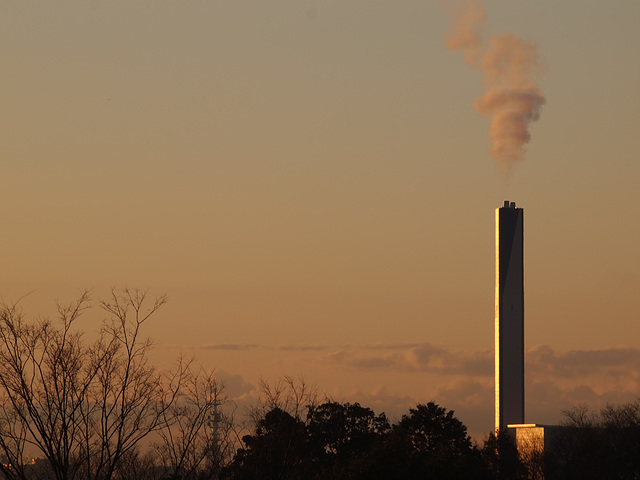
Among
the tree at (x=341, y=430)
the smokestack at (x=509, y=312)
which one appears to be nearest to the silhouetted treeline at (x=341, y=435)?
the tree at (x=341, y=430)

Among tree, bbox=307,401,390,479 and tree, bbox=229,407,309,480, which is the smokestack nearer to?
tree, bbox=307,401,390,479

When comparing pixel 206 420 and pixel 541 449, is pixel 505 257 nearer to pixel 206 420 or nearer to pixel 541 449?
pixel 541 449

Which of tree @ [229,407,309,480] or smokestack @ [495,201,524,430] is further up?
smokestack @ [495,201,524,430]

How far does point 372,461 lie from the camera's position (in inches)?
1556

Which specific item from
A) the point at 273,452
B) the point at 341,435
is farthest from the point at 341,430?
the point at 273,452

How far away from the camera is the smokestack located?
9794cm

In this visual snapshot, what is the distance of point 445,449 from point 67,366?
2020 centimetres

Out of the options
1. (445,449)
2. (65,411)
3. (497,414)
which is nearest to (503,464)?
(497,414)

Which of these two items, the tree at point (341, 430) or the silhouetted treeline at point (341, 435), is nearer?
the silhouetted treeline at point (341, 435)

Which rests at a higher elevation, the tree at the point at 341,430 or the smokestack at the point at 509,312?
the smokestack at the point at 509,312

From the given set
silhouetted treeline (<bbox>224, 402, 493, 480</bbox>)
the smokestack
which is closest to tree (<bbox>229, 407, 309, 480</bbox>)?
silhouetted treeline (<bbox>224, 402, 493, 480</bbox>)

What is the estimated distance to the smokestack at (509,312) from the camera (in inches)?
3856

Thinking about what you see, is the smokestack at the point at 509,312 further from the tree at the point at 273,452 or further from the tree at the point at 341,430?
the tree at the point at 273,452

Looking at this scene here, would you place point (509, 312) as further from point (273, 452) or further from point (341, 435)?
point (273, 452)
